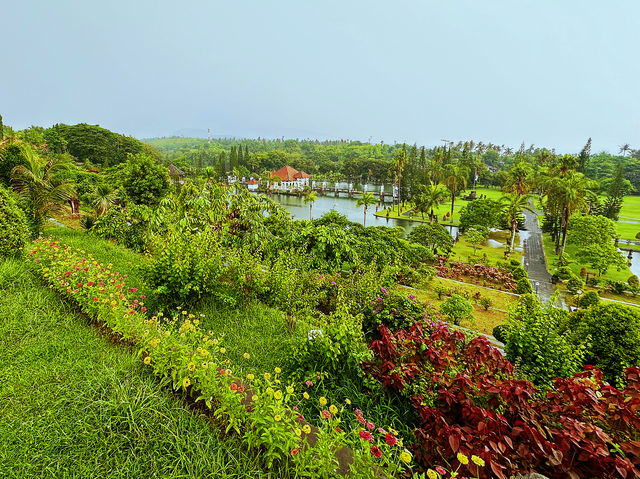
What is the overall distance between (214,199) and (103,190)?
7106 millimetres

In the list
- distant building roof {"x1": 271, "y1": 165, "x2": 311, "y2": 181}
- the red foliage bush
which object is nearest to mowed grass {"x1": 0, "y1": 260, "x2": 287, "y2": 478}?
the red foliage bush

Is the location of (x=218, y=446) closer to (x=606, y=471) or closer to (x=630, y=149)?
(x=606, y=471)

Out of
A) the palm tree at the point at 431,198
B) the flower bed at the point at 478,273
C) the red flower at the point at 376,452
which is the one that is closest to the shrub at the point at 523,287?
the flower bed at the point at 478,273

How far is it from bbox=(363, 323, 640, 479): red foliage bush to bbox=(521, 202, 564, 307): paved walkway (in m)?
13.9

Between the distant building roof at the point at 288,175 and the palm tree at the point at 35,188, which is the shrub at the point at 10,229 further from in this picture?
the distant building roof at the point at 288,175

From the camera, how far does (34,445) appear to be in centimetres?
174

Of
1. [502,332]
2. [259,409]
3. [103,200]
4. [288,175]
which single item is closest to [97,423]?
[259,409]

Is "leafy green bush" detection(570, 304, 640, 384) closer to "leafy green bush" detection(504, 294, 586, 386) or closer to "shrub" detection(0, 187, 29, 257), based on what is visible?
"leafy green bush" detection(504, 294, 586, 386)

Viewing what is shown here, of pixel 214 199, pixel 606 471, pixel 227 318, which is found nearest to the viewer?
pixel 606 471

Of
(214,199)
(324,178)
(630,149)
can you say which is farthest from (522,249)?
(630,149)

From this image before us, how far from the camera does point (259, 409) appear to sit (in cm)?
174

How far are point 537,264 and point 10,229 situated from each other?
76.9 ft

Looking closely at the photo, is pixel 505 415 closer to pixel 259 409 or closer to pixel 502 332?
pixel 259 409

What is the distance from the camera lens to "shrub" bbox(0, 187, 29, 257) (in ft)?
14.6
